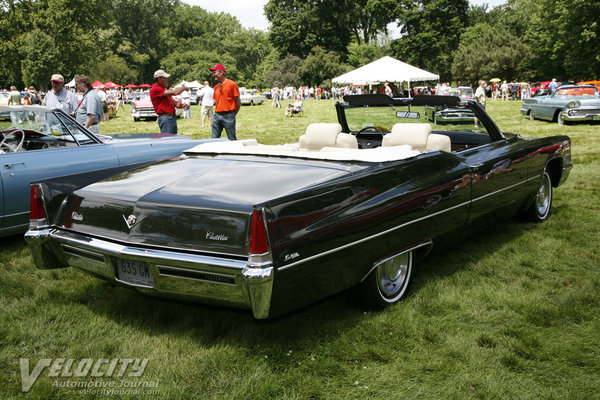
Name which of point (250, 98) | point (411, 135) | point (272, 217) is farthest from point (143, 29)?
point (272, 217)

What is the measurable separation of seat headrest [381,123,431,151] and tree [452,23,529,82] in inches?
2345

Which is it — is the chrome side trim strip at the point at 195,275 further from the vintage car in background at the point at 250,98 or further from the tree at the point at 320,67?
the tree at the point at 320,67

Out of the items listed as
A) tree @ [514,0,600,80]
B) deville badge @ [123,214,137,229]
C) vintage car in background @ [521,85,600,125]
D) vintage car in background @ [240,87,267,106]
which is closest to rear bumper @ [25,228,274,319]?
deville badge @ [123,214,137,229]

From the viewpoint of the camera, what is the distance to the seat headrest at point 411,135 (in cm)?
436

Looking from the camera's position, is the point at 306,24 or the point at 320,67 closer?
the point at 320,67

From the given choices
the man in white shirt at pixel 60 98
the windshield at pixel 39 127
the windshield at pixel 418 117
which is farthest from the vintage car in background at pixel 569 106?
the windshield at pixel 39 127

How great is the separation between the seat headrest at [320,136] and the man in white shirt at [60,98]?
501cm

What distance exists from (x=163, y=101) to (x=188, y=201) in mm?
6227

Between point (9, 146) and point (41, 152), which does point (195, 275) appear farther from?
point (9, 146)

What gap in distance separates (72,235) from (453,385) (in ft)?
7.62

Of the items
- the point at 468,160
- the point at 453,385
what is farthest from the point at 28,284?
the point at 468,160

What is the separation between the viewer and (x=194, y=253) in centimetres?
275

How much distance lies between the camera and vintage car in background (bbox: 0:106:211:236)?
4.94 metres

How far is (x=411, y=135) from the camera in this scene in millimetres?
4438
